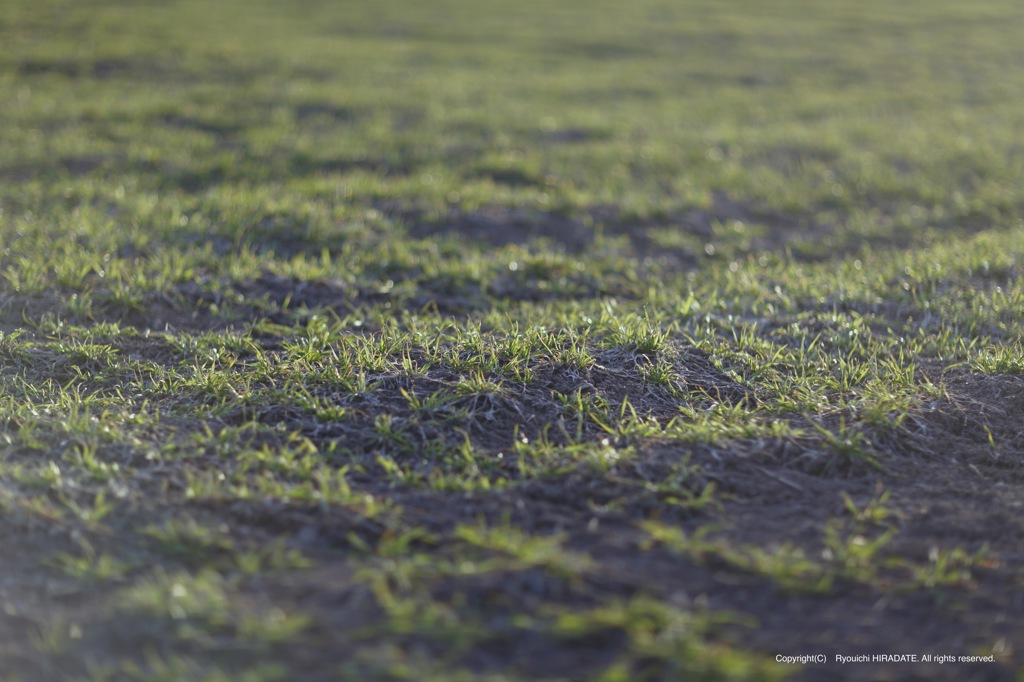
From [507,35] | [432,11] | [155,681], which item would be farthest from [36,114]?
[432,11]

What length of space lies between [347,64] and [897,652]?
38.8 ft

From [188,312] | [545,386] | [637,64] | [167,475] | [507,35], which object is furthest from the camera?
[507,35]

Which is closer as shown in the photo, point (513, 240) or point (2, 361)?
point (2, 361)

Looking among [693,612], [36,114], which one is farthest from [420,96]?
[693,612]

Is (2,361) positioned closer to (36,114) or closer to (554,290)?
(554,290)

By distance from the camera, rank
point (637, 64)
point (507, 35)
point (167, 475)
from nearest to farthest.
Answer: point (167, 475) < point (637, 64) < point (507, 35)

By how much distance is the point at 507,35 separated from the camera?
16203mm

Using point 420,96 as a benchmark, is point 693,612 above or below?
below

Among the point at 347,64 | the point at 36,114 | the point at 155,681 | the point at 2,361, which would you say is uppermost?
the point at 347,64

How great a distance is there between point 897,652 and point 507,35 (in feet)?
51.5

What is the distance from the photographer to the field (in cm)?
234

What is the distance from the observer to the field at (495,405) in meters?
2.34

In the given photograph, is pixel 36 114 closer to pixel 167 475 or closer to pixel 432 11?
pixel 167 475

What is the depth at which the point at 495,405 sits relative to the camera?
352 cm
